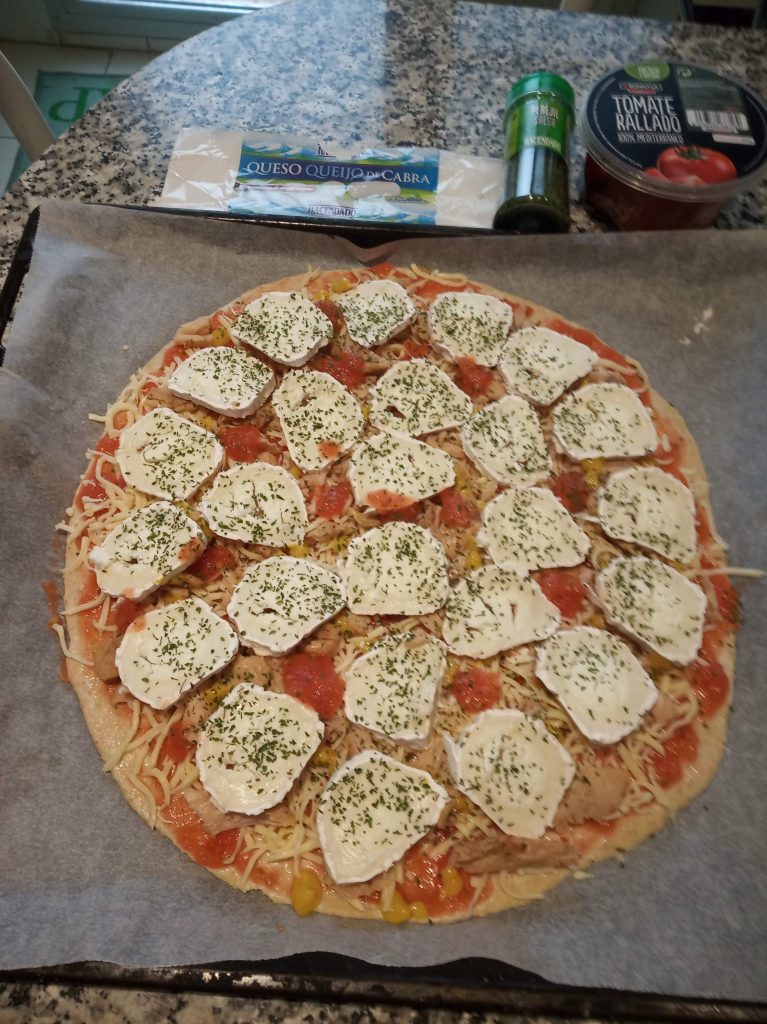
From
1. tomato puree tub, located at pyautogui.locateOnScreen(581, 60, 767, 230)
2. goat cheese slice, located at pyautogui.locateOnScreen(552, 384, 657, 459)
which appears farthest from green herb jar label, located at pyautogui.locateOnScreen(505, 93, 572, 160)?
goat cheese slice, located at pyautogui.locateOnScreen(552, 384, 657, 459)

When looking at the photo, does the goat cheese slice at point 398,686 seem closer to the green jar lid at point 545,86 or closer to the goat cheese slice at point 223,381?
the goat cheese slice at point 223,381

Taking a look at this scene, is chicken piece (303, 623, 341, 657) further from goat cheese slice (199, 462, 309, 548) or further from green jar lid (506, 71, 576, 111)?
green jar lid (506, 71, 576, 111)

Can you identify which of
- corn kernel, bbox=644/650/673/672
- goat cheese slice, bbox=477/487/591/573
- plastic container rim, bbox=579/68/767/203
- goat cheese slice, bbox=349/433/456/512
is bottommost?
corn kernel, bbox=644/650/673/672

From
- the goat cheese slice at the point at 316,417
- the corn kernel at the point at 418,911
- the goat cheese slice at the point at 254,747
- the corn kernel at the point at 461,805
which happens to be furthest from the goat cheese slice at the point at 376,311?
the corn kernel at the point at 418,911

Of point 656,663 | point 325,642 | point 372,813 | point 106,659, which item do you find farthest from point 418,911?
point 106,659

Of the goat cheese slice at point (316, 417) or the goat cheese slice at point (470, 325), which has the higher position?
the goat cheese slice at point (470, 325)

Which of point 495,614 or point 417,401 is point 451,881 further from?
point 417,401
